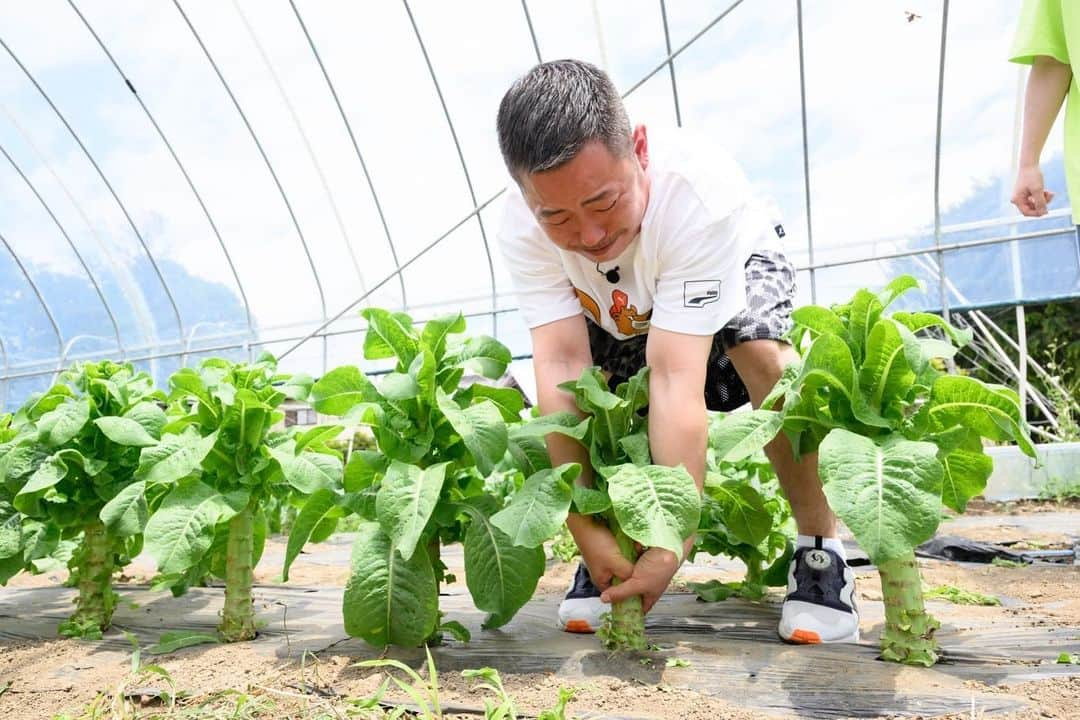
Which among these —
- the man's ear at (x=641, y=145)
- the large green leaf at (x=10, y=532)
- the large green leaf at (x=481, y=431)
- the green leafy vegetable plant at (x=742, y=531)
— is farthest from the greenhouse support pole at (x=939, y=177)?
the large green leaf at (x=10, y=532)

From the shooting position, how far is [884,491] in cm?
154

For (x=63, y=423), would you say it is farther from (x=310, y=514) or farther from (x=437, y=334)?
(x=437, y=334)

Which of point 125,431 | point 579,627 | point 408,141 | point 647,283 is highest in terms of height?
point 408,141

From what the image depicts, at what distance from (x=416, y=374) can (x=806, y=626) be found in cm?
109

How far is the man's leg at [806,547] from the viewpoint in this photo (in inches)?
77.3

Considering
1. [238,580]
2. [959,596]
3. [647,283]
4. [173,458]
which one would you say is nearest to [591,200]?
[647,283]

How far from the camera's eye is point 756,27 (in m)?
8.43

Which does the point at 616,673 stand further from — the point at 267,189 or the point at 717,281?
the point at 267,189

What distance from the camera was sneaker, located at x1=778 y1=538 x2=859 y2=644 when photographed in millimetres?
1948

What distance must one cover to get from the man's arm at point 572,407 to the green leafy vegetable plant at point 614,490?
1.4 inches

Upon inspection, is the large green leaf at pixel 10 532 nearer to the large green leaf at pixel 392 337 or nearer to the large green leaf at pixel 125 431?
the large green leaf at pixel 125 431

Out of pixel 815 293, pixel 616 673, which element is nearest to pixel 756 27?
pixel 815 293

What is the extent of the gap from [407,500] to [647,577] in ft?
1.84

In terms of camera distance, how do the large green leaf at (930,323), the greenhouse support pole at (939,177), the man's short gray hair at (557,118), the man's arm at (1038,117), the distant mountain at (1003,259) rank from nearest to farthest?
the man's short gray hair at (557,118) < the large green leaf at (930,323) < the man's arm at (1038,117) < the greenhouse support pole at (939,177) < the distant mountain at (1003,259)
